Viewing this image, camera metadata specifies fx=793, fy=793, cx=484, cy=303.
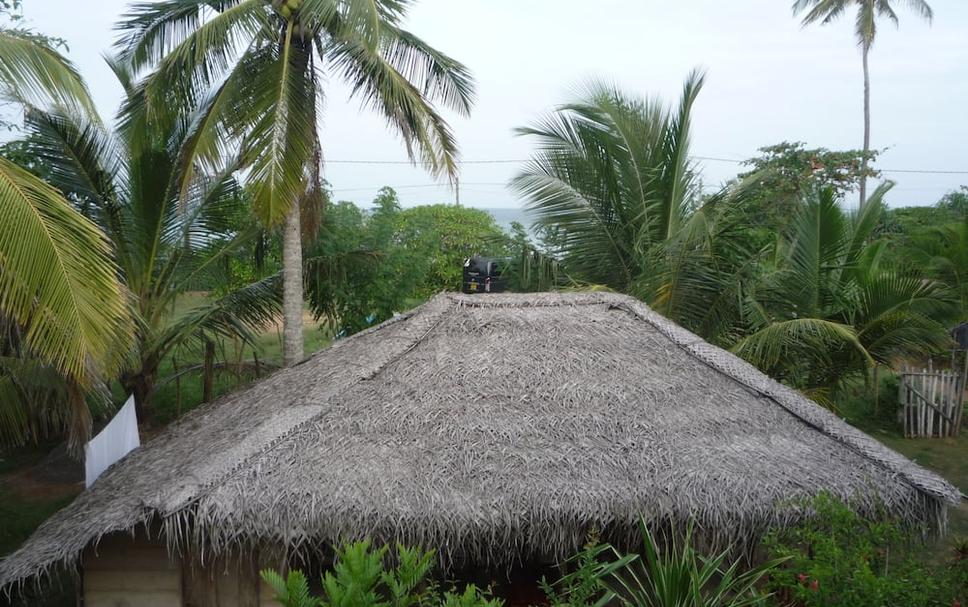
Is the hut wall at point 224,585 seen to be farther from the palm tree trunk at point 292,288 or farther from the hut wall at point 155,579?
the palm tree trunk at point 292,288

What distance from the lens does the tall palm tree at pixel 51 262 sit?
187 inches

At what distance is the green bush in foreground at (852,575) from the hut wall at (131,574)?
177 inches

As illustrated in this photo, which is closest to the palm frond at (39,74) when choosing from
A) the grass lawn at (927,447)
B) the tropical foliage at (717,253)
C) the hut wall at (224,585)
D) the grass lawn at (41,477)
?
the hut wall at (224,585)

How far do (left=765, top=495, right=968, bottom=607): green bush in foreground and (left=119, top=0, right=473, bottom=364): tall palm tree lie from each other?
17.9 feet

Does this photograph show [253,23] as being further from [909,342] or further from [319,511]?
[909,342]

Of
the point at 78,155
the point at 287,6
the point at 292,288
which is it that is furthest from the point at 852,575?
the point at 78,155

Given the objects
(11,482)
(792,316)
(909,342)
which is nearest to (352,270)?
(11,482)

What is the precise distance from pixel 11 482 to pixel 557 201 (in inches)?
322

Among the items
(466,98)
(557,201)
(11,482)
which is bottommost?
(11,482)

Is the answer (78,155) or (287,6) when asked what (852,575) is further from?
(78,155)

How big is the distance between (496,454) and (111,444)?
386 centimetres

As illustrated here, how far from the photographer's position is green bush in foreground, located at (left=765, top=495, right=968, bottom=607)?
4.19 meters

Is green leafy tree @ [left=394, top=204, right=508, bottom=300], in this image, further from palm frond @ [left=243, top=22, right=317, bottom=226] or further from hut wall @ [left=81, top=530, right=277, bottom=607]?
hut wall @ [left=81, top=530, right=277, bottom=607]

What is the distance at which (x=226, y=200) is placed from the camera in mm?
9773
